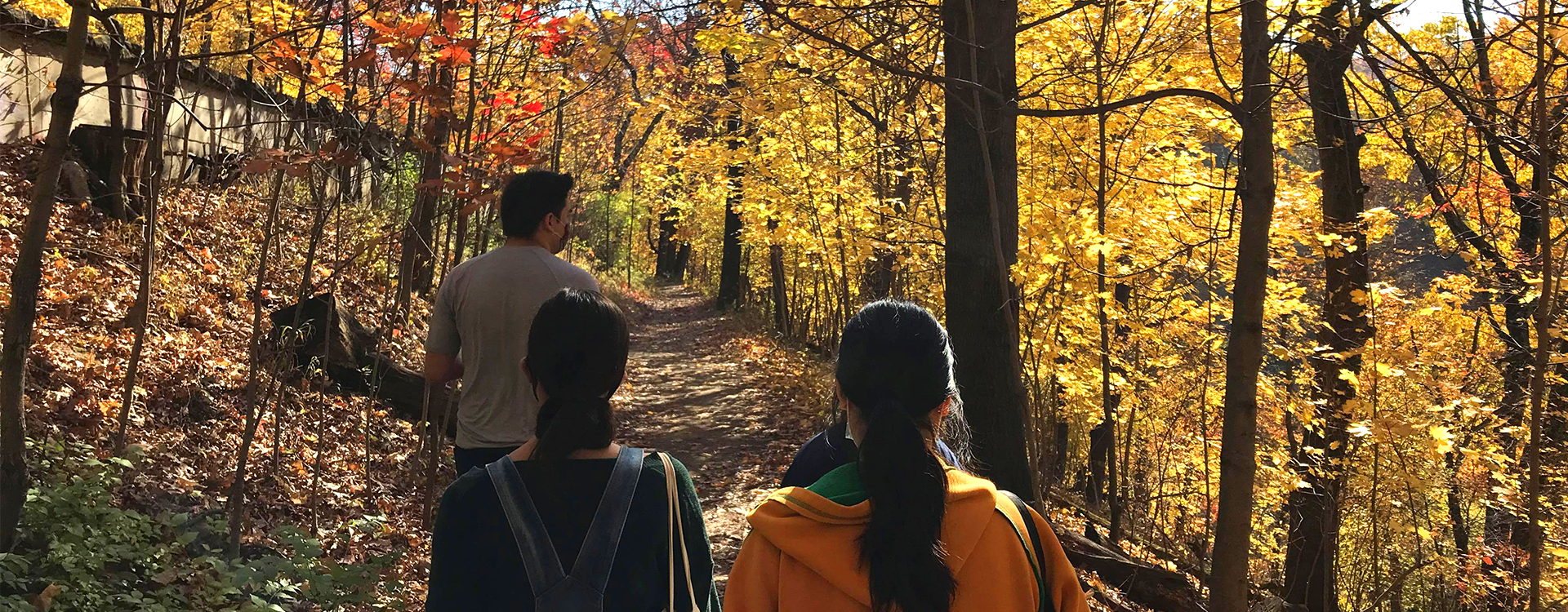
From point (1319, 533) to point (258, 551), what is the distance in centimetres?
833

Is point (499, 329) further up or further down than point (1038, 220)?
further down

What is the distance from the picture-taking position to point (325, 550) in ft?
17.7

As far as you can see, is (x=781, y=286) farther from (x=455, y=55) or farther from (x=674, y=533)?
(x=674, y=533)

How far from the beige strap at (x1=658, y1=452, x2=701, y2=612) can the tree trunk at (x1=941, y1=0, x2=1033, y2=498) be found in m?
4.20

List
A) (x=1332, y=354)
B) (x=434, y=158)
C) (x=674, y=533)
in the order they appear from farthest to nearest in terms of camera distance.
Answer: (x=1332, y=354), (x=434, y=158), (x=674, y=533)

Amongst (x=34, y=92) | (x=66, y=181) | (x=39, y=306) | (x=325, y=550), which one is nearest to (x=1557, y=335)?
(x=325, y=550)

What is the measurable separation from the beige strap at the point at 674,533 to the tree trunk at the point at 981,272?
420 cm

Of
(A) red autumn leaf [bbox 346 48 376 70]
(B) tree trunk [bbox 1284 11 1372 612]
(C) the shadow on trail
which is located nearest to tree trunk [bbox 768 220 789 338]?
(C) the shadow on trail

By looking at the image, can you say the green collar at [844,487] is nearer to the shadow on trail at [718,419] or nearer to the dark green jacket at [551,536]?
the dark green jacket at [551,536]

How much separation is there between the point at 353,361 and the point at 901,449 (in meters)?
7.33

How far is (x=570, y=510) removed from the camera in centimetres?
186

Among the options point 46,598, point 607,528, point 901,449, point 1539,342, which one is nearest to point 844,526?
point 901,449

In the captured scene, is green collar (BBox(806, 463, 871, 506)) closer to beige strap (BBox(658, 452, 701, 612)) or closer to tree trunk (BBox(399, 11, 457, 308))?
beige strap (BBox(658, 452, 701, 612))

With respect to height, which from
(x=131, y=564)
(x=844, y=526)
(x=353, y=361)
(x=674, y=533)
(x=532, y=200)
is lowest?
(x=131, y=564)
